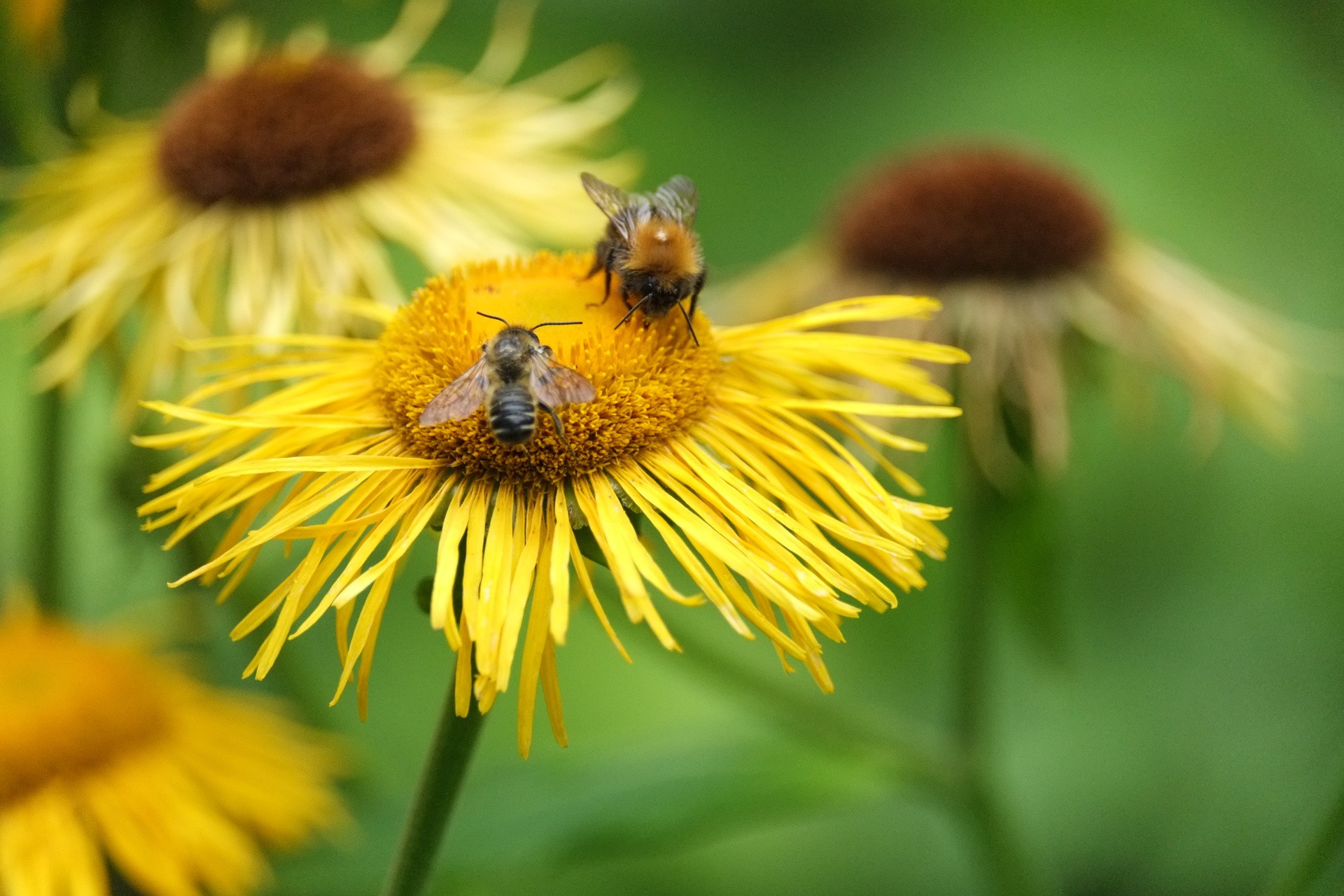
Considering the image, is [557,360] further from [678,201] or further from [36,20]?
[36,20]

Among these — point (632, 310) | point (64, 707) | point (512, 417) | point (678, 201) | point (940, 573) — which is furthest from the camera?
point (940, 573)

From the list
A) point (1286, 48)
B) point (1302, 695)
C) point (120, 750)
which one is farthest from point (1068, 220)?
point (1286, 48)

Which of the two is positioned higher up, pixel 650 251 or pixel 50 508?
pixel 650 251

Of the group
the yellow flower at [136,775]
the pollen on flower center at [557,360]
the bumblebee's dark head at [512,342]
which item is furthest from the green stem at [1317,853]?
the yellow flower at [136,775]

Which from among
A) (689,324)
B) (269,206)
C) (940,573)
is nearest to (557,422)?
(689,324)

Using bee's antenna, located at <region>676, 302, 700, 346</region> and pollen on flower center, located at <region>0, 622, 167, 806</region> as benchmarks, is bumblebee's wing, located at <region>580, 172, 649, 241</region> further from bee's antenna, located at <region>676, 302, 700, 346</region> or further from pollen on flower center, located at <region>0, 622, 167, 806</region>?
pollen on flower center, located at <region>0, 622, 167, 806</region>

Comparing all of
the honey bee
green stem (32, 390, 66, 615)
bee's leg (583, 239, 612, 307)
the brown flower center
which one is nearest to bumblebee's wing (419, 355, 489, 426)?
the honey bee

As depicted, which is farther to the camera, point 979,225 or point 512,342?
point 979,225
